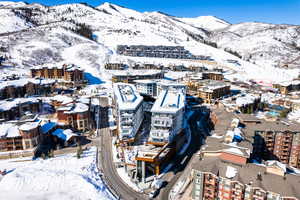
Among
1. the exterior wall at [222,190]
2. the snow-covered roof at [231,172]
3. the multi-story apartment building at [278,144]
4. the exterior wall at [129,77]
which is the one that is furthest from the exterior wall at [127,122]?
the exterior wall at [129,77]

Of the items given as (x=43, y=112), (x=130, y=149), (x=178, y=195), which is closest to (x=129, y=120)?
(x=130, y=149)

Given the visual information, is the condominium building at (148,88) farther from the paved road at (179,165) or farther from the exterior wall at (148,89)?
the paved road at (179,165)

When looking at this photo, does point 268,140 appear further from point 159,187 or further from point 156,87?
point 156,87

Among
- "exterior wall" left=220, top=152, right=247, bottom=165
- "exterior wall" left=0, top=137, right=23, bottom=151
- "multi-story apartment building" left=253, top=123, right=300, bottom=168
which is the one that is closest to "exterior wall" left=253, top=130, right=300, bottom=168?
"multi-story apartment building" left=253, top=123, right=300, bottom=168

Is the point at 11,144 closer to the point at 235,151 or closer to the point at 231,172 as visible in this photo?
the point at 231,172

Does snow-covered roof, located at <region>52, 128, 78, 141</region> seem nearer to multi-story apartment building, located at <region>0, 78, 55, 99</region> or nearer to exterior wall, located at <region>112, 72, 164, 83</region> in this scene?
multi-story apartment building, located at <region>0, 78, 55, 99</region>

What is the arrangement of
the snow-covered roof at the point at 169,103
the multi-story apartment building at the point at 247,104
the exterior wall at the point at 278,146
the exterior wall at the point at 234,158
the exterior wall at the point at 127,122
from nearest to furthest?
1. the exterior wall at the point at 234,158
2. the exterior wall at the point at 278,146
3. the snow-covered roof at the point at 169,103
4. the exterior wall at the point at 127,122
5. the multi-story apartment building at the point at 247,104

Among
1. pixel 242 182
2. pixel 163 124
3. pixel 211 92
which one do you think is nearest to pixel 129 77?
pixel 211 92
